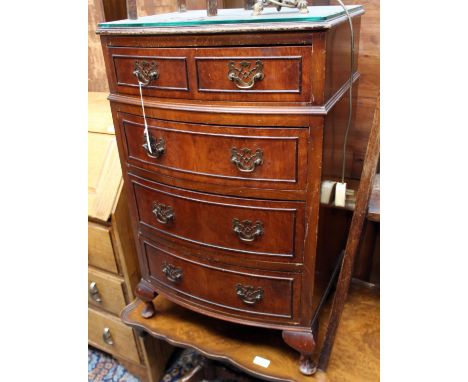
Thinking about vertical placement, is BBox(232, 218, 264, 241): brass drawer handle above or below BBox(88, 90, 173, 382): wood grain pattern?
above

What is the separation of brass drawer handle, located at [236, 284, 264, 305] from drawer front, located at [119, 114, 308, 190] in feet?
1.01

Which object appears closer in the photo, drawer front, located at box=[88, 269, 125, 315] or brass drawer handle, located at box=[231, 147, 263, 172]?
brass drawer handle, located at box=[231, 147, 263, 172]

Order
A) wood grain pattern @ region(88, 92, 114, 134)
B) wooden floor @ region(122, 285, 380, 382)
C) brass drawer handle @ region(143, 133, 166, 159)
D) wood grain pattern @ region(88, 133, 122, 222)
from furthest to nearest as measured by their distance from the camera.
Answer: wood grain pattern @ region(88, 92, 114, 134), wood grain pattern @ region(88, 133, 122, 222), wooden floor @ region(122, 285, 380, 382), brass drawer handle @ region(143, 133, 166, 159)

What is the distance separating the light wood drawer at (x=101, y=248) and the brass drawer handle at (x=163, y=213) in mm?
392

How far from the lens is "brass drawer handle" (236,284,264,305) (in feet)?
3.57

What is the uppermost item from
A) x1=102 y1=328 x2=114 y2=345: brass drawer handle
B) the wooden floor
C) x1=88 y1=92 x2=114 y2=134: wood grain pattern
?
x1=88 y1=92 x2=114 y2=134: wood grain pattern

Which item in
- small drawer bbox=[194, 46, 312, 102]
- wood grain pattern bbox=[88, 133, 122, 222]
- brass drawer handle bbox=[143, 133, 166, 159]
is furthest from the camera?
wood grain pattern bbox=[88, 133, 122, 222]

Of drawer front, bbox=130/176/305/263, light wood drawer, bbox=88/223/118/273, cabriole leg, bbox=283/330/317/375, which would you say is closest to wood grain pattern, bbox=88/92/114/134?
light wood drawer, bbox=88/223/118/273

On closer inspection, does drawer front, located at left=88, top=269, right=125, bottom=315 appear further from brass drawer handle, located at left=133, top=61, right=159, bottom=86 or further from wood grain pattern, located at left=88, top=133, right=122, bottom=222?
brass drawer handle, located at left=133, top=61, right=159, bottom=86

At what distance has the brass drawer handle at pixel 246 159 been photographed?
926 mm

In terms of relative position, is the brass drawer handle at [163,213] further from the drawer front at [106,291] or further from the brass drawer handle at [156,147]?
the drawer front at [106,291]

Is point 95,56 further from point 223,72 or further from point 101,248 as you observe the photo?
point 223,72

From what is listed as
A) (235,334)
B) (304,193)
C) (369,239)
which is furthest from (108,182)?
(369,239)

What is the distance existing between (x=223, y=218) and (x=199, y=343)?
1.69 feet
